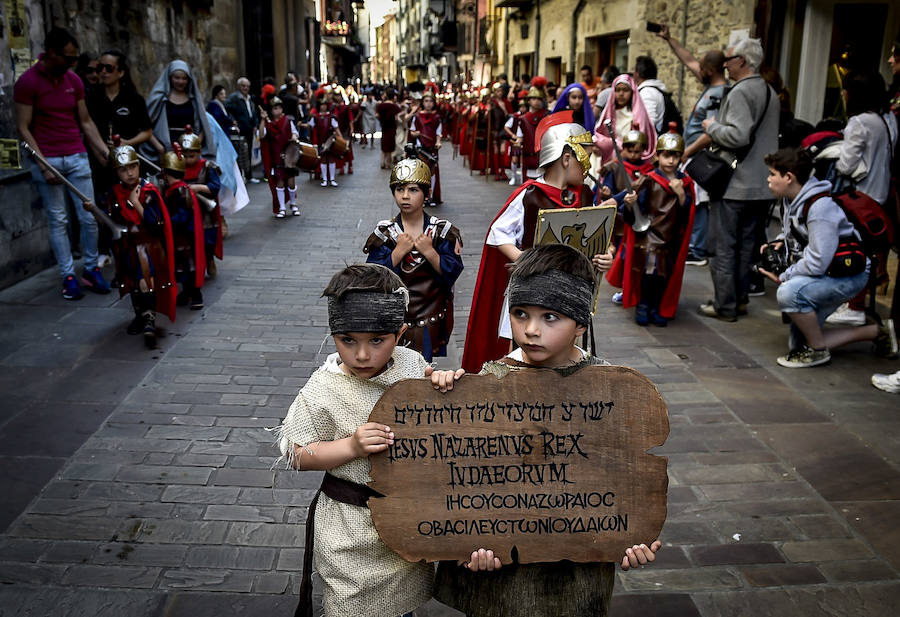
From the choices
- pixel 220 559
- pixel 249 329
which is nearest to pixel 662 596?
pixel 220 559

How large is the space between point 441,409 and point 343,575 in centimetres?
59

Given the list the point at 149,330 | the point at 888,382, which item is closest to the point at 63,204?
the point at 149,330

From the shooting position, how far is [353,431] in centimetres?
226

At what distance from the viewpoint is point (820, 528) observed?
12.1ft

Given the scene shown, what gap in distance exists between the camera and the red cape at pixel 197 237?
677cm

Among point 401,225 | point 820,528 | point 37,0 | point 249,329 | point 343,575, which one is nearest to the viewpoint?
point 343,575

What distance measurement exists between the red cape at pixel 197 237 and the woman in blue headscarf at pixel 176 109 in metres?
2.51

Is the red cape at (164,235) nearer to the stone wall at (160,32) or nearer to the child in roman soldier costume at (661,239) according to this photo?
the child in roman soldier costume at (661,239)

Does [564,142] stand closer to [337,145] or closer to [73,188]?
[73,188]

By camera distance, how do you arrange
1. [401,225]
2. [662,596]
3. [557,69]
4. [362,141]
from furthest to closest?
[362,141] → [557,69] → [401,225] → [662,596]

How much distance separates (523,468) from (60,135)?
257 inches

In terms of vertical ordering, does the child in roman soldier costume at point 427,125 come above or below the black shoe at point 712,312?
above

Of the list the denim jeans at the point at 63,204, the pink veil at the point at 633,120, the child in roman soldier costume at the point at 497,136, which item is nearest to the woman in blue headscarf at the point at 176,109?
the denim jeans at the point at 63,204

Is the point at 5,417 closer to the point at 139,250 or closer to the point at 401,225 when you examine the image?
the point at 139,250
